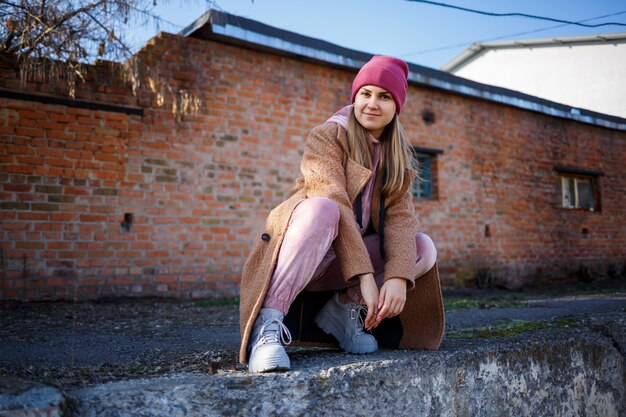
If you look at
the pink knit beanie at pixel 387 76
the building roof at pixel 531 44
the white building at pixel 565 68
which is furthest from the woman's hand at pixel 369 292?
the building roof at pixel 531 44

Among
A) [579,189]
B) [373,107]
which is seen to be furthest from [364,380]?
[579,189]

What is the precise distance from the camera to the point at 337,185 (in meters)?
1.97

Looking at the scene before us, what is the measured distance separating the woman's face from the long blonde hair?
4 centimetres

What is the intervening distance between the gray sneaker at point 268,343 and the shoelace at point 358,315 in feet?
1.15

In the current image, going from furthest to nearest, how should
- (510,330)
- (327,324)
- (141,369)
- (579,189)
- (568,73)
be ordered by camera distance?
(568,73) < (579,189) < (510,330) < (327,324) < (141,369)

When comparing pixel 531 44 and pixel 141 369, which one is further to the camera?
pixel 531 44

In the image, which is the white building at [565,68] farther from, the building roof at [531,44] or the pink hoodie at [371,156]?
the pink hoodie at [371,156]

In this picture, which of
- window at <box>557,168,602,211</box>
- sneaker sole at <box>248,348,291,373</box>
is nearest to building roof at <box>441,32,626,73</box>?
window at <box>557,168,602,211</box>

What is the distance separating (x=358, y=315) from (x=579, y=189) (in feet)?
35.6

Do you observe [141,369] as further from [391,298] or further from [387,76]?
[387,76]

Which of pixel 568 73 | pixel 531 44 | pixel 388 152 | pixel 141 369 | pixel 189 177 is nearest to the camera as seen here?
pixel 141 369

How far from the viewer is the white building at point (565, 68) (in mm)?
15867

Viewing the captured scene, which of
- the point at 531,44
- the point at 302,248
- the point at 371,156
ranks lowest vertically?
the point at 302,248

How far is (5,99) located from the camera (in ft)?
17.0
